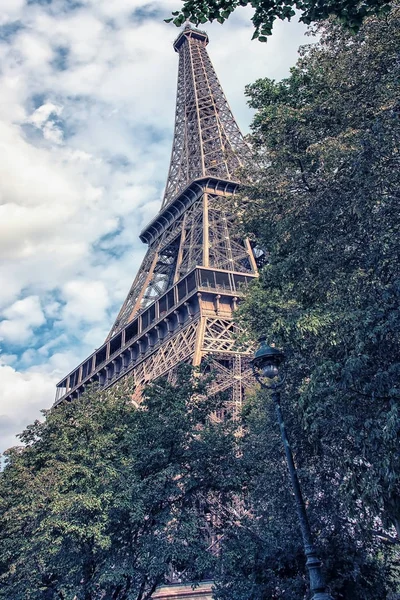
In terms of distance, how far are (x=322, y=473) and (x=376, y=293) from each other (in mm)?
5628

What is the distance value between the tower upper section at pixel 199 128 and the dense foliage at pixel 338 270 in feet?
104

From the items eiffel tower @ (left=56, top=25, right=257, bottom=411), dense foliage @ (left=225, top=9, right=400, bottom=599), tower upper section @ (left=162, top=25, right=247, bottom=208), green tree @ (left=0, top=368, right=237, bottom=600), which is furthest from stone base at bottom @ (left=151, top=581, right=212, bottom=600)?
tower upper section @ (left=162, top=25, right=247, bottom=208)

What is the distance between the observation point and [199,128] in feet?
174

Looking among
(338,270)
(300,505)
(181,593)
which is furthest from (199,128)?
(300,505)

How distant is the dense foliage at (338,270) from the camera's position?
363 inches

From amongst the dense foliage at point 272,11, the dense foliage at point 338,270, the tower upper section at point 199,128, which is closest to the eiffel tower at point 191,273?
the tower upper section at point 199,128

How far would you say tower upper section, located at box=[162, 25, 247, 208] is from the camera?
48.7 m

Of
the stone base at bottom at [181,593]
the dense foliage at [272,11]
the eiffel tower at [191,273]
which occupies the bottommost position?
the stone base at bottom at [181,593]

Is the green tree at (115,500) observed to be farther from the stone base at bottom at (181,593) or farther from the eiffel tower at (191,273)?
the stone base at bottom at (181,593)

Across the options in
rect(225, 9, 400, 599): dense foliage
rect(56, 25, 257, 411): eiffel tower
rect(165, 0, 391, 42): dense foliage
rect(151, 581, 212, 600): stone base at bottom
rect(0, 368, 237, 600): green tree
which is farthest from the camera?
rect(56, 25, 257, 411): eiffel tower

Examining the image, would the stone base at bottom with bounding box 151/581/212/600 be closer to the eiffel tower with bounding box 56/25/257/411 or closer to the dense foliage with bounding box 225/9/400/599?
the eiffel tower with bounding box 56/25/257/411

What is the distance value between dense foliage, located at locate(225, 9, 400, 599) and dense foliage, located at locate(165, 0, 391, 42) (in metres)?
3.13

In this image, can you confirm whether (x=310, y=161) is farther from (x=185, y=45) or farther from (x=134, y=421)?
(x=185, y=45)

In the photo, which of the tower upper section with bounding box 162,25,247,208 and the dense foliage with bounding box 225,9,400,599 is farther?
the tower upper section with bounding box 162,25,247,208
